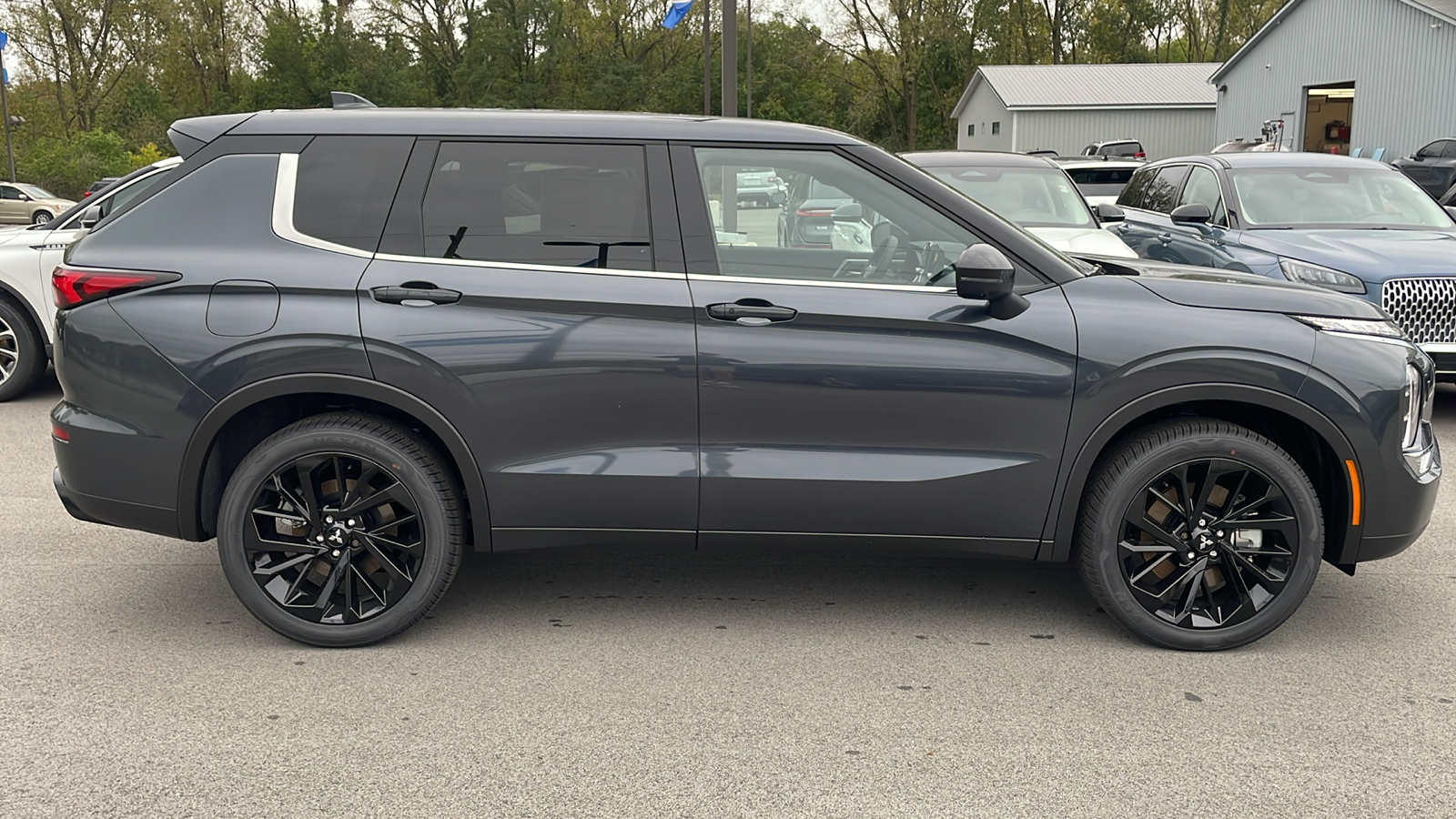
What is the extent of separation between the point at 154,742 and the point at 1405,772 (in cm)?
346

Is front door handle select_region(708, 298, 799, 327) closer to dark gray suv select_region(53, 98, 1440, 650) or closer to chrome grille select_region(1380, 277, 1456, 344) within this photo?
dark gray suv select_region(53, 98, 1440, 650)

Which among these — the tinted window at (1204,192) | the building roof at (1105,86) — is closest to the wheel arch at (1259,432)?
the tinted window at (1204,192)

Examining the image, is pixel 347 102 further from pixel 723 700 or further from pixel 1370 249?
pixel 1370 249

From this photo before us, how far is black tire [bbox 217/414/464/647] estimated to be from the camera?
405 centimetres

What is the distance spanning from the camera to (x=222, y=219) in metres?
4.12

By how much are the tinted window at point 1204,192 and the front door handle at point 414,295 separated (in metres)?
7.34

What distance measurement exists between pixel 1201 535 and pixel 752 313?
1668 millimetres

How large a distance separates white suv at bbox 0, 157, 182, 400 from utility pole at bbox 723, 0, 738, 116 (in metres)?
8.29

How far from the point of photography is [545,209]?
411 cm

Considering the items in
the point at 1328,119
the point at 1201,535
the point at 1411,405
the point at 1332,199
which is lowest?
the point at 1201,535

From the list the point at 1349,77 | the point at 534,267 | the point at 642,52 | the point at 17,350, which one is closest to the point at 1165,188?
the point at 534,267

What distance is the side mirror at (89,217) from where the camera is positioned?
868 centimetres

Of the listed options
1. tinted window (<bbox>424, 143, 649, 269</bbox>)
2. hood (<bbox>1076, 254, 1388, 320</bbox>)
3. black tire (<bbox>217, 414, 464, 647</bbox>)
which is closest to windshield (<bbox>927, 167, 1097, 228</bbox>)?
hood (<bbox>1076, 254, 1388, 320</bbox>)

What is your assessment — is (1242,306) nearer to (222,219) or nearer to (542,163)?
(542,163)
